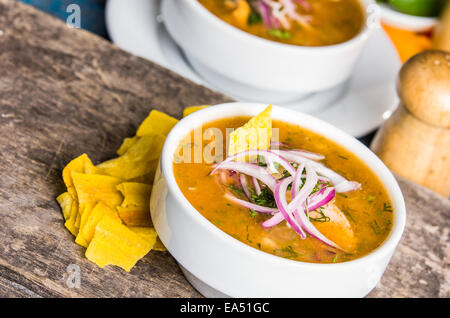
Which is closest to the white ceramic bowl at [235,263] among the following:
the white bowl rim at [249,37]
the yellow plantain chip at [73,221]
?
the yellow plantain chip at [73,221]

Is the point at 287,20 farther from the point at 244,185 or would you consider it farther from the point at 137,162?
the point at 244,185

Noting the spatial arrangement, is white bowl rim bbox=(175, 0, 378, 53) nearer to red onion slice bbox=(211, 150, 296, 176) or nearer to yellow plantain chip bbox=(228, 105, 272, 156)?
yellow plantain chip bbox=(228, 105, 272, 156)

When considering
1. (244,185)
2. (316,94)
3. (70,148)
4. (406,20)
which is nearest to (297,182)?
(244,185)

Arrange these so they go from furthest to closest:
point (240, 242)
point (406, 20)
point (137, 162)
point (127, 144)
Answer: point (406, 20), point (127, 144), point (137, 162), point (240, 242)

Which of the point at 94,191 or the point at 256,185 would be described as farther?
the point at 94,191

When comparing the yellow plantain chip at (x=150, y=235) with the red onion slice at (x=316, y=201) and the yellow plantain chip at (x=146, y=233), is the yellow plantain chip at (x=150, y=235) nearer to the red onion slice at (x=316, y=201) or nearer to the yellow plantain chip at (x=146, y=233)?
the yellow plantain chip at (x=146, y=233)

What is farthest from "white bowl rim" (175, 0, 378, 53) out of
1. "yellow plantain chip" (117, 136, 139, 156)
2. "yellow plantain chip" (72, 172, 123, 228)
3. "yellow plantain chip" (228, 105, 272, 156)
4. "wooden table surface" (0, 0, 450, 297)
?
"yellow plantain chip" (72, 172, 123, 228)
